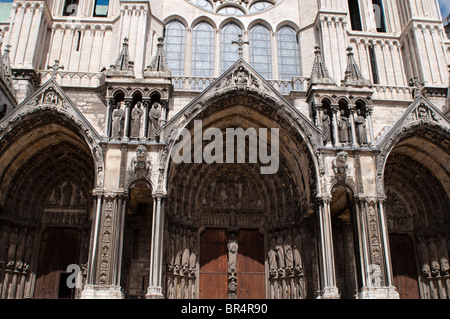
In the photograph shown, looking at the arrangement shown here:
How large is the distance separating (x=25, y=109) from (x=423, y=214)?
12.2 m

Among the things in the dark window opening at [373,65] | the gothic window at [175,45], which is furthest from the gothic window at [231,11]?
the dark window opening at [373,65]

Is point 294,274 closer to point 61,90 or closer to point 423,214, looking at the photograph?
point 423,214

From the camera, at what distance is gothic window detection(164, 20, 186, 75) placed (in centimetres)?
1639

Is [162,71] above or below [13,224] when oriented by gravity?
above

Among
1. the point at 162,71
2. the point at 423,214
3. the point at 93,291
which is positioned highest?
the point at 162,71

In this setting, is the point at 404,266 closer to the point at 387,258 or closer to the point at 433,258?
the point at 433,258

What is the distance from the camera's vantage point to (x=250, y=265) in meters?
13.6

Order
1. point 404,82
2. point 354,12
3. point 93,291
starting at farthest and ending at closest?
point 354,12 → point 404,82 → point 93,291

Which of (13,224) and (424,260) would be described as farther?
(424,260)

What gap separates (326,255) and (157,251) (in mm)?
4120

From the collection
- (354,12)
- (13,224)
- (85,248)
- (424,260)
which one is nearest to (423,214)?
(424,260)

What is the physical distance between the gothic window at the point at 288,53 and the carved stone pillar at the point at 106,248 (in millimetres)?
8349

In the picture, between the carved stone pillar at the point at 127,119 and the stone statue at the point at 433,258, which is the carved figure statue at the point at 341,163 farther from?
the carved stone pillar at the point at 127,119

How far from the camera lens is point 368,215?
11312 millimetres
